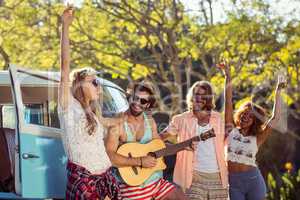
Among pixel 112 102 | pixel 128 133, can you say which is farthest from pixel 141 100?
pixel 112 102

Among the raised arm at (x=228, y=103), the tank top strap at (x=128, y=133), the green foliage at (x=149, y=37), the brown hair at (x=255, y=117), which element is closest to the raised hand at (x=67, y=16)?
the tank top strap at (x=128, y=133)

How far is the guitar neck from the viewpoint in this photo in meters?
5.51

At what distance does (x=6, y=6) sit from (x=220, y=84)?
3.81 meters

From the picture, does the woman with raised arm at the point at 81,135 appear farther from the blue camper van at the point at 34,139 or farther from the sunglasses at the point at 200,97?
the sunglasses at the point at 200,97

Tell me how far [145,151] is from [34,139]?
96 cm

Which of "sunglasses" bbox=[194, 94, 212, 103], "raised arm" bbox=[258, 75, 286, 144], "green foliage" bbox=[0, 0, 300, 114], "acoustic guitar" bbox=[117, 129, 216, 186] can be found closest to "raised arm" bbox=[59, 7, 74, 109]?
"acoustic guitar" bbox=[117, 129, 216, 186]

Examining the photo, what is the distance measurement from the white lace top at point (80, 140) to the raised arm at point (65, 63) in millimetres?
55

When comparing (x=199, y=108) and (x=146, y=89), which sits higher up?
(x=146, y=89)

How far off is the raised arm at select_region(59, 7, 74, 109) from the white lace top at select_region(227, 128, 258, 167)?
5.73 feet

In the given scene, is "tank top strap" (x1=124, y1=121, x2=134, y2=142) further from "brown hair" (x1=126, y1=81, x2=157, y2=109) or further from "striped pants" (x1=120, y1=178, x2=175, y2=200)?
"striped pants" (x1=120, y1=178, x2=175, y2=200)

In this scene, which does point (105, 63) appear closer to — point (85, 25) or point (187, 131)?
point (85, 25)

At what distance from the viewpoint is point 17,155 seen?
5613 millimetres

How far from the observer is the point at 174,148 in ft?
18.1

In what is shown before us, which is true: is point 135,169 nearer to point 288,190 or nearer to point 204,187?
point 204,187
